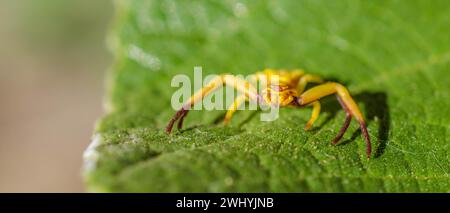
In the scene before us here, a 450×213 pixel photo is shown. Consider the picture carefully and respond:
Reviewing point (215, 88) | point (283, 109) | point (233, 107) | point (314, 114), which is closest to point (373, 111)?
point (314, 114)

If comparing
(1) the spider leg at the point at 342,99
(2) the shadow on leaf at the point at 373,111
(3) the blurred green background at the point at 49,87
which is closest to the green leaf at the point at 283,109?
(2) the shadow on leaf at the point at 373,111

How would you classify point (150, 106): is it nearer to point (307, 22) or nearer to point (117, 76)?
point (117, 76)

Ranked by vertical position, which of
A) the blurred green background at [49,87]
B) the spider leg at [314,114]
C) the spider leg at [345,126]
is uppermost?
the blurred green background at [49,87]

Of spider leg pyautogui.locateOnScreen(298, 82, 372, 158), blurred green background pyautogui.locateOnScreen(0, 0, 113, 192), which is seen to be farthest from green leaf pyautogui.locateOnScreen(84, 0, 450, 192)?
blurred green background pyautogui.locateOnScreen(0, 0, 113, 192)

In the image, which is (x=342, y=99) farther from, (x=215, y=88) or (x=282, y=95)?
(x=215, y=88)

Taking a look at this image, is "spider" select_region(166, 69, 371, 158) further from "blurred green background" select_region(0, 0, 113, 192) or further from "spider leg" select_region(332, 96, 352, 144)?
"blurred green background" select_region(0, 0, 113, 192)

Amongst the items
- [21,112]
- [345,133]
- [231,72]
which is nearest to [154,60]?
[231,72]

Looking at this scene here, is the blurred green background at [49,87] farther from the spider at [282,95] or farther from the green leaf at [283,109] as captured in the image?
the spider at [282,95]
